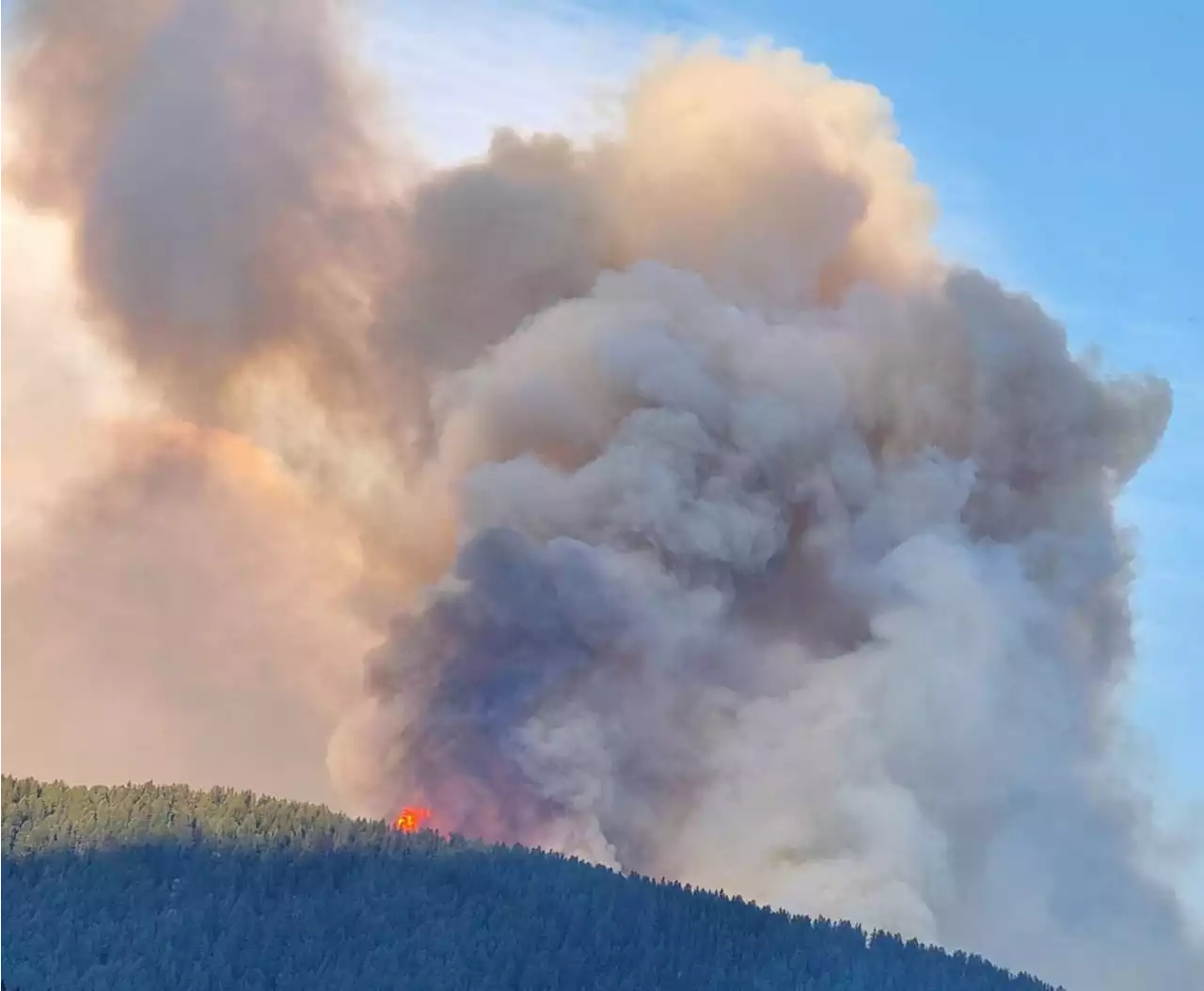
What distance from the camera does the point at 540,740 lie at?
3506 inches

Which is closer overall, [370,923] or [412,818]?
[370,923]

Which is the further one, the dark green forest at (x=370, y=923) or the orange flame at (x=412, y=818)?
the orange flame at (x=412, y=818)

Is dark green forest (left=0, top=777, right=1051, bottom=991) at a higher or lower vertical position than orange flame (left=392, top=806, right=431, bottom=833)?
lower

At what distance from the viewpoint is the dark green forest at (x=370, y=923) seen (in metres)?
72.4

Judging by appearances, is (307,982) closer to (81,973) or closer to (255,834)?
(81,973)

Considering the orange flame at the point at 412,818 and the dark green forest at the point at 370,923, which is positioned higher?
the orange flame at the point at 412,818

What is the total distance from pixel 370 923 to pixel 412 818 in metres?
12.1

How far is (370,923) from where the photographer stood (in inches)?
3083

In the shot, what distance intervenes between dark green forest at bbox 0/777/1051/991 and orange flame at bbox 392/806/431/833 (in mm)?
1838

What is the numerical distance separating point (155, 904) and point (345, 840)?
1112 cm

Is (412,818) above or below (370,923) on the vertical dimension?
above

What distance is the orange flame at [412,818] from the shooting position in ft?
292

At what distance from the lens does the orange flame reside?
292 ft

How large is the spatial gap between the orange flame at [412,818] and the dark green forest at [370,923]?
184 cm
